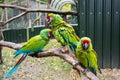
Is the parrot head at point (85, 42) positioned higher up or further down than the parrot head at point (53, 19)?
further down

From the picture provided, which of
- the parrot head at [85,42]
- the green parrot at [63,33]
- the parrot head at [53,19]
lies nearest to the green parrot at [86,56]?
the parrot head at [85,42]

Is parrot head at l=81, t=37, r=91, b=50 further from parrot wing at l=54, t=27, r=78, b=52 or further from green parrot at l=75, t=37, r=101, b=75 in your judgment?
parrot wing at l=54, t=27, r=78, b=52

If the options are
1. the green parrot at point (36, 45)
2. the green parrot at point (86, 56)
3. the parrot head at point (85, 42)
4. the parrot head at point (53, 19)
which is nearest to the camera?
the parrot head at point (85, 42)

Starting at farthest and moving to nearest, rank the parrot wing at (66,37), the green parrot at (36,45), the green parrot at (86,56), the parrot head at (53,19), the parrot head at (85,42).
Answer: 1. the parrot head at (53,19)
2. the parrot wing at (66,37)
3. the green parrot at (36,45)
4. the green parrot at (86,56)
5. the parrot head at (85,42)

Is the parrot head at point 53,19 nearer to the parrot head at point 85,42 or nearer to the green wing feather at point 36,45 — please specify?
the green wing feather at point 36,45

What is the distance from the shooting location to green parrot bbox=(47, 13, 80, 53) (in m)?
2.85

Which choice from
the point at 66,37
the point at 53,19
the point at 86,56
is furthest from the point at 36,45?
the point at 86,56

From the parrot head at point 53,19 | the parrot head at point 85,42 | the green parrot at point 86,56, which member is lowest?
the green parrot at point 86,56

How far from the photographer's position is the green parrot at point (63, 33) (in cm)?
285

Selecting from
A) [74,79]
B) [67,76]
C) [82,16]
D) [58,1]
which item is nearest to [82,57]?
[74,79]

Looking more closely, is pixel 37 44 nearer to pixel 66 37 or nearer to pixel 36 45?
pixel 36 45

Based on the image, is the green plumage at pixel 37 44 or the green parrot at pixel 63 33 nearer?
the green plumage at pixel 37 44

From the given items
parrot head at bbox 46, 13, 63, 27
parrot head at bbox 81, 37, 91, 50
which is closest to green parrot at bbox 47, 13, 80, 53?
parrot head at bbox 46, 13, 63, 27

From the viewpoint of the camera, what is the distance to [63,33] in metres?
2.95
